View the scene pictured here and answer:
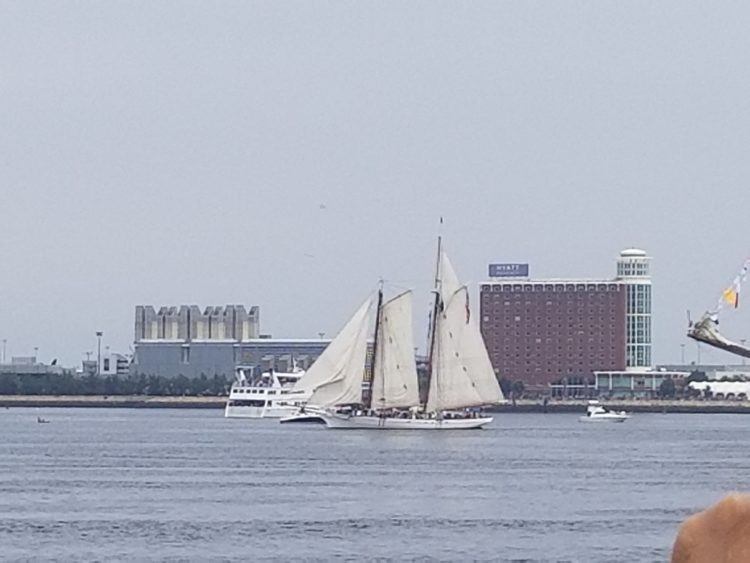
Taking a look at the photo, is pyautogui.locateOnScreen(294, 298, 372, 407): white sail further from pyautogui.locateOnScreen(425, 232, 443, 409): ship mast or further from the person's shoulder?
the person's shoulder

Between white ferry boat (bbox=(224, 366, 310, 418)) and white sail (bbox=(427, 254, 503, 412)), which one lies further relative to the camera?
white ferry boat (bbox=(224, 366, 310, 418))

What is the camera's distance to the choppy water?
127ft

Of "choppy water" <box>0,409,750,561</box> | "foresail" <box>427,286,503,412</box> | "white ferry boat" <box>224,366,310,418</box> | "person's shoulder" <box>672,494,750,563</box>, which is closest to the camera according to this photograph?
"person's shoulder" <box>672,494,750,563</box>

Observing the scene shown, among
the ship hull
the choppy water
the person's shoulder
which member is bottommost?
the choppy water

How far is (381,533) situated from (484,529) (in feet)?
8.90

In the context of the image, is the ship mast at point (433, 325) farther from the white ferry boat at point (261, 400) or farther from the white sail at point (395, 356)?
the white ferry boat at point (261, 400)

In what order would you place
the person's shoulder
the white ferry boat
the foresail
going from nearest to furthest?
1. the person's shoulder
2. the foresail
3. the white ferry boat

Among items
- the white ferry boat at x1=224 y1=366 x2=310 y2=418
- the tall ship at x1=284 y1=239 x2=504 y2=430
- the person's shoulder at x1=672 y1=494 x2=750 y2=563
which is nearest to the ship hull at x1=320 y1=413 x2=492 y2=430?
the tall ship at x1=284 y1=239 x2=504 y2=430

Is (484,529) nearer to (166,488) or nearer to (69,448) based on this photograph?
(166,488)

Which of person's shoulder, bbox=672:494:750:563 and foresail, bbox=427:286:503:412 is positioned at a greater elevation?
foresail, bbox=427:286:503:412

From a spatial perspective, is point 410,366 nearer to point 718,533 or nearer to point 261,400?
point 261,400

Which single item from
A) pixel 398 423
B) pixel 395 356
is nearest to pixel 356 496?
pixel 395 356

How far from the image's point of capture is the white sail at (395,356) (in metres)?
107

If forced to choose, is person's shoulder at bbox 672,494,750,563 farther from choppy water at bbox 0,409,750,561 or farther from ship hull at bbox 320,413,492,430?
ship hull at bbox 320,413,492,430
